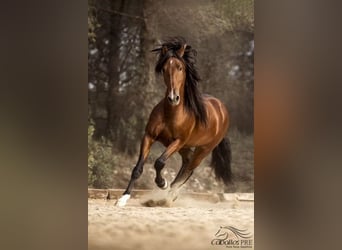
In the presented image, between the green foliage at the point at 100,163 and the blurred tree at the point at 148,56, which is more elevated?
the blurred tree at the point at 148,56

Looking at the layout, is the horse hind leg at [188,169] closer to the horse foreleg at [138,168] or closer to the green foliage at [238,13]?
the horse foreleg at [138,168]

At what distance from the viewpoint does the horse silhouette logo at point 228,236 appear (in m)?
1.85

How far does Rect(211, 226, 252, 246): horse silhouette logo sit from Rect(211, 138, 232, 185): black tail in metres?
0.21

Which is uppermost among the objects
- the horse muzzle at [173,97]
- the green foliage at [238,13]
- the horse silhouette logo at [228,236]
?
the green foliage at [238,13]

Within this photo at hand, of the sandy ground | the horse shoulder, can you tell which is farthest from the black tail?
the horse shoulder

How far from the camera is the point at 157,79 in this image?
74.4 inches

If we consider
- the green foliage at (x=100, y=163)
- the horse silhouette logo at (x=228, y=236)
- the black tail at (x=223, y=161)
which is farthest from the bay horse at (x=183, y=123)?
the horse silhouette logo at (x=228, y=236)

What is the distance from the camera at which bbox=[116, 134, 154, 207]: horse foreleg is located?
1.88 meters

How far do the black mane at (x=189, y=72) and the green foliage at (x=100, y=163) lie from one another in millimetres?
419

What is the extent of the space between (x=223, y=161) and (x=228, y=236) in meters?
0.34

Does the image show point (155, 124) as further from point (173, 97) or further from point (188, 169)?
point (188, 169)
